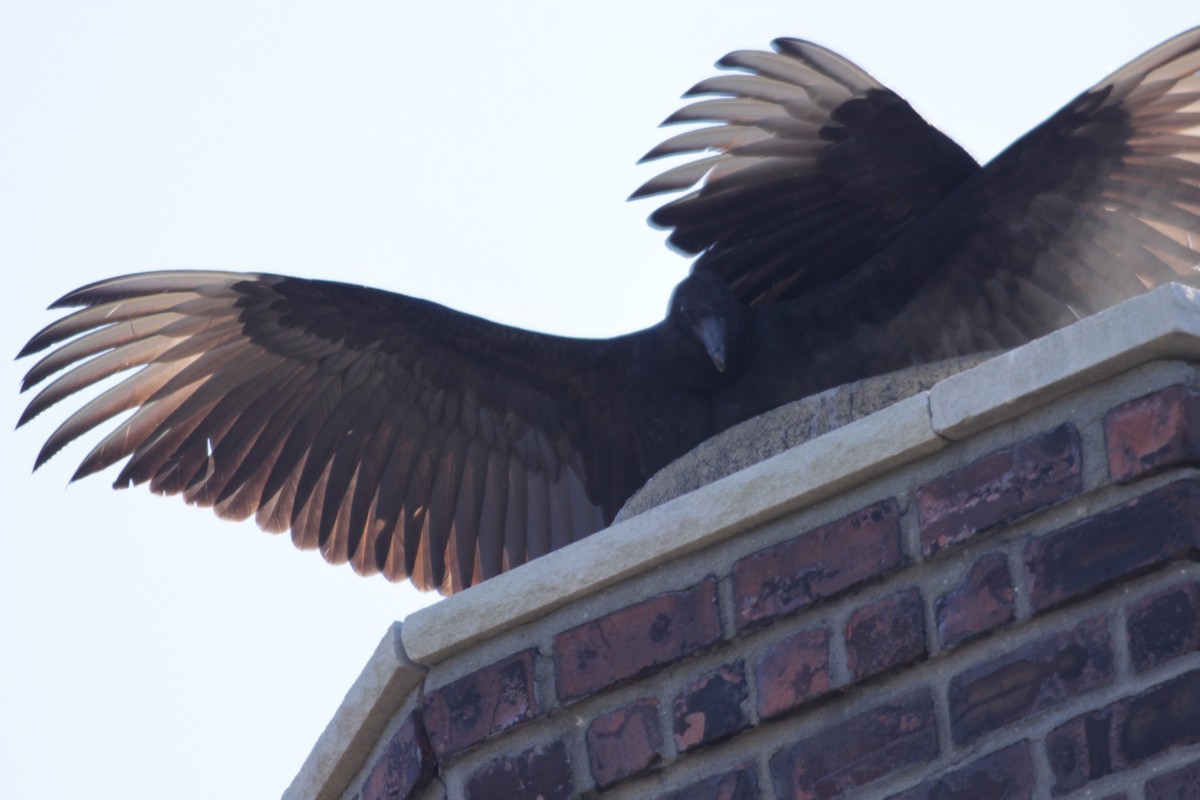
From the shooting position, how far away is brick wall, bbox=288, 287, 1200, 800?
1892 millimetres

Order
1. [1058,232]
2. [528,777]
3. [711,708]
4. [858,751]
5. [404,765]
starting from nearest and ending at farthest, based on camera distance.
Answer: [858,751]
[711,708]
[528,777]
[404,765]
[1058,232]

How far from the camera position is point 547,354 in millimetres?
4578

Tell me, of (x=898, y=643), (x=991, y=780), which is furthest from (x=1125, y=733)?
(x=898, y=643)

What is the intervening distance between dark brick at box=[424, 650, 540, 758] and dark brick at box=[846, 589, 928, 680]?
407 millimetres

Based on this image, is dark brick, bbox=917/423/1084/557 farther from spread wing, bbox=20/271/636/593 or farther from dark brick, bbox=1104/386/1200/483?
spread wing, bbox=20/271/636/593

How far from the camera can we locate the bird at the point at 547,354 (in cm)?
438

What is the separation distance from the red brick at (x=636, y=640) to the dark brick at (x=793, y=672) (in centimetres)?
7

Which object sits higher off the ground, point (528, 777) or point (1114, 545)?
point (1114, 545)

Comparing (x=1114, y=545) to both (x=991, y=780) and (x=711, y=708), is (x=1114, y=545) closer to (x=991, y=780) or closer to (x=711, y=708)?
(x=991, y=780)

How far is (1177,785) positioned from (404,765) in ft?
3.22

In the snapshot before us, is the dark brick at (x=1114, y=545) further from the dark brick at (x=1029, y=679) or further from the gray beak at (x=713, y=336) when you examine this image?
the gray beak at (x=713, y=336)

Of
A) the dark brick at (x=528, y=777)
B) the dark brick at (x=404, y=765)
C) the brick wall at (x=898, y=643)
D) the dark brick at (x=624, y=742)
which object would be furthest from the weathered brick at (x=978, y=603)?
the dark brick at (x=404, y=765)

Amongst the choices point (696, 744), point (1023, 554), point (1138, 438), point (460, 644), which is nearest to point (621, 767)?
point (696, 744)

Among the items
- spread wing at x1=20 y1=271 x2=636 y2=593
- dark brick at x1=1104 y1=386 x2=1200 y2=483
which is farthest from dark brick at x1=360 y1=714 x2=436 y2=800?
spread wing at x1=20 y1=271 x2=636 y2=593
